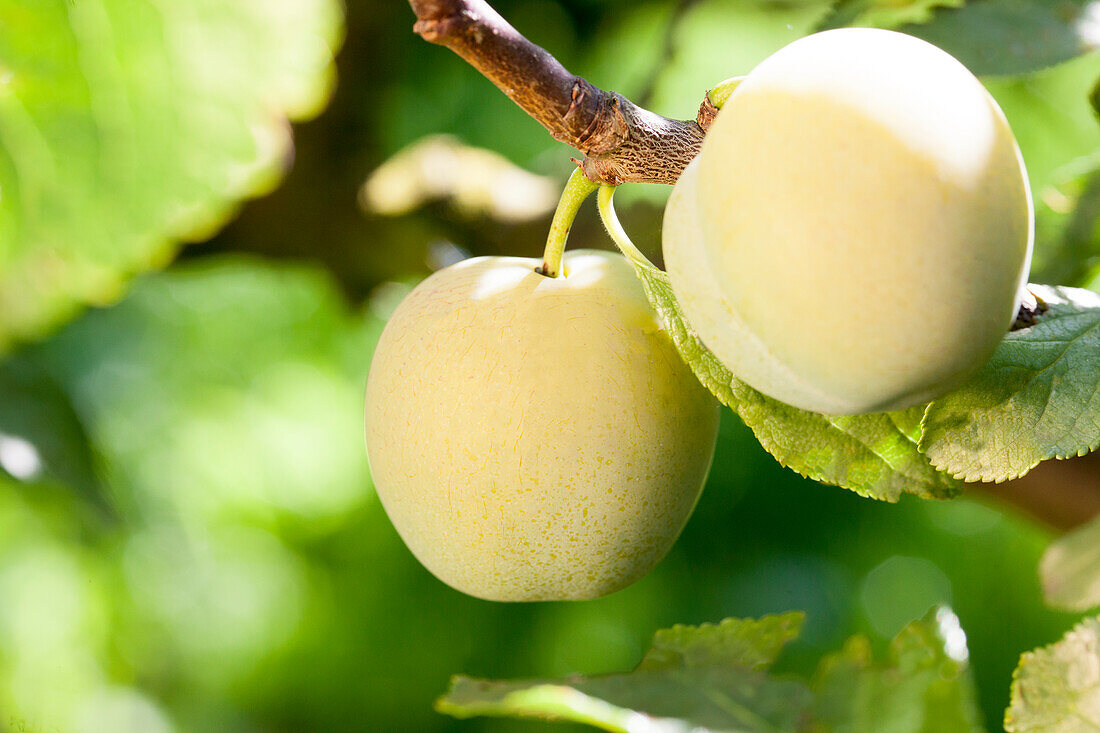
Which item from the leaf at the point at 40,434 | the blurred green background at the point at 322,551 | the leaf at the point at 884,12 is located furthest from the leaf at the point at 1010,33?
the leaf at the point at 40,434

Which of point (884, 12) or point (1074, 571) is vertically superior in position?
point (884, 12)

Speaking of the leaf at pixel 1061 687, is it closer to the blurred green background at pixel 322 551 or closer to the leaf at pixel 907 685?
the leaf at pixel 907 685

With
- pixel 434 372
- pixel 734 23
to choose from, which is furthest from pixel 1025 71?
pixel 434 372

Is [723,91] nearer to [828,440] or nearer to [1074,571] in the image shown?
[828,440]

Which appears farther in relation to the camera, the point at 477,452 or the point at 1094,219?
the point at 1094,219

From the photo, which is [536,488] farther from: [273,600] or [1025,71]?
[273,600]

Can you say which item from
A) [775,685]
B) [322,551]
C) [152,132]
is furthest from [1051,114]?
[322,551]
